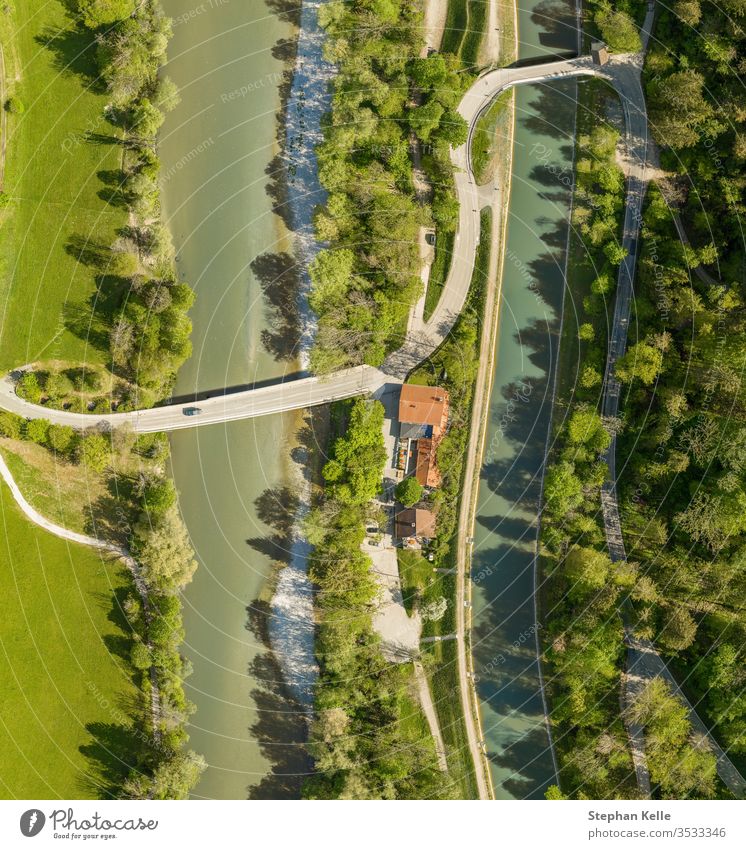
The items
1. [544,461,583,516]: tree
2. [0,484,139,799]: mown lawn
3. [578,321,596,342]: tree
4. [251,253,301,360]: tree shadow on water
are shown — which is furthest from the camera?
[251,253,301,360]: tree shadow on water

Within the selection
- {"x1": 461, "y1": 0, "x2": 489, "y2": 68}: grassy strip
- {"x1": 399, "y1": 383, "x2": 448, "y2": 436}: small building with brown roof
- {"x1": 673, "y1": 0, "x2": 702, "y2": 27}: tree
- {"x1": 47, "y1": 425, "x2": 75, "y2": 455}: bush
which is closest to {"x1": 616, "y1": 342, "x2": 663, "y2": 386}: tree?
{"x1": 399, "y1": 383, "x2": 448, "y2": 436}: small building with brown roof

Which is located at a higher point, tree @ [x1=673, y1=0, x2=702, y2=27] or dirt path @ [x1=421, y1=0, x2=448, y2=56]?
dirt path @ [x1=421, y1=0, x2=448, y2=56]

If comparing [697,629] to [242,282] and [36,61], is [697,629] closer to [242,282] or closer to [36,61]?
[242,282]

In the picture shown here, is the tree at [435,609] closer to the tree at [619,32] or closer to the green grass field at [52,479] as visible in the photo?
the green grass field at [52,479]

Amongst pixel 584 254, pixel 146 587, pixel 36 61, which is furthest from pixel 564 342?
pixel 36 61

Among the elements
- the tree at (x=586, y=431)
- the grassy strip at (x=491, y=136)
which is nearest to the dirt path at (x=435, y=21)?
the grassy strip at (x=491, y=136)

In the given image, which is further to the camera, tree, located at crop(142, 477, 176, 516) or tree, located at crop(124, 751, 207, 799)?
tree, located at crop(142, 477, 176, 516)

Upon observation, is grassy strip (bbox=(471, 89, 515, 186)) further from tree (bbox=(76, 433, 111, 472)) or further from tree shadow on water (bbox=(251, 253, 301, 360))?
tree (bbox=(76, 433, 111, 472))
